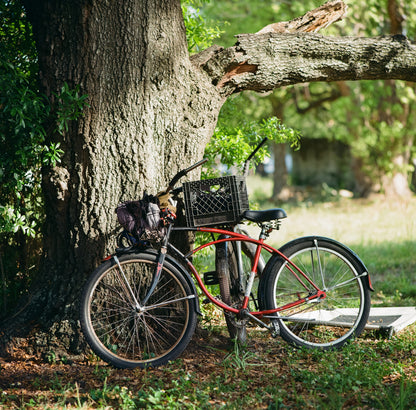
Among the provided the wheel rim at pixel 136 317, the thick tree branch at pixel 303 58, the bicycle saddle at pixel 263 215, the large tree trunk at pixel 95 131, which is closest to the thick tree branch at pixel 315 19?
the thick tree branch at pixel 303 58

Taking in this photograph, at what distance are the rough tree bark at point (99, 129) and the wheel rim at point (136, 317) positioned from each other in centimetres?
20

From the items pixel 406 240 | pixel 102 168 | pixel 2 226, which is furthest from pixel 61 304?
pixel 406 240

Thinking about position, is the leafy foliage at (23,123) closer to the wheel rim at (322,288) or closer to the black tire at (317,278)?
the black tire at (317,278)

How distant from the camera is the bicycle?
11.9 feet

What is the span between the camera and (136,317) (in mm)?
3826

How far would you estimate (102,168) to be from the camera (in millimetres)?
3941

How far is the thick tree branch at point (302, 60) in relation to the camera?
4438 mm

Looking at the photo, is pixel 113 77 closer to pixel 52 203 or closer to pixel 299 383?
pixel 52 203

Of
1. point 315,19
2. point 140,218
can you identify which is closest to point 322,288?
point 140,218

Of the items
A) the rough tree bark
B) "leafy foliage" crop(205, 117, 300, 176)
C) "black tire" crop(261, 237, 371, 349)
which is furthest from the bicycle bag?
"leafy foliage" crop(205, 117, 300, 176)

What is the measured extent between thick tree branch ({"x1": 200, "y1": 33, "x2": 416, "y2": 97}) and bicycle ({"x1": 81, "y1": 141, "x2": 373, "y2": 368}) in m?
1.15

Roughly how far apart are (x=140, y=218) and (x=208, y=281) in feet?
2.66

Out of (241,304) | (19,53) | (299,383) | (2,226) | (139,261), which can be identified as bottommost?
(299,383)

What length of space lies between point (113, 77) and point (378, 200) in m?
13.2
